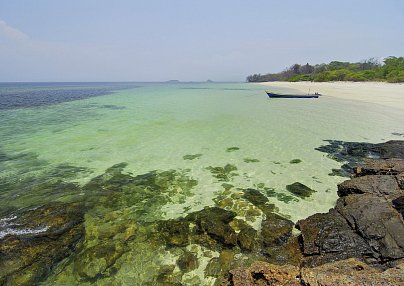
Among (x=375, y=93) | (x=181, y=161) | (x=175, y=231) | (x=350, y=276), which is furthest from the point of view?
(x=375, y=93)

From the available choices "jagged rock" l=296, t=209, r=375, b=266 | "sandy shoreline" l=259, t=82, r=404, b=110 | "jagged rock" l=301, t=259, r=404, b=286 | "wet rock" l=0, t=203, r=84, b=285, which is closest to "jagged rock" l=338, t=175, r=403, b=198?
"jagged rock" l=296, t=209, r=375, b=266

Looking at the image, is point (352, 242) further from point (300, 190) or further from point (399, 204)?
point (300, 190)

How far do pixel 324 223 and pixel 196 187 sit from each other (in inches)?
176

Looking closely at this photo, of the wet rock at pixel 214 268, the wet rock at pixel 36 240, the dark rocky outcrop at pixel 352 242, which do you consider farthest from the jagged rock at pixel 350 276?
the wet rock at pixel 36 240

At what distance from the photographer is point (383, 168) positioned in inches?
326

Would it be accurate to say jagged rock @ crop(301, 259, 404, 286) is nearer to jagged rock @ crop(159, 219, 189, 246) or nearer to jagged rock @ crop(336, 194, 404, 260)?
jagged rock @ crop(336, 194, 404, 260)

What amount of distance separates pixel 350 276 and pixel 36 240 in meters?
6.43

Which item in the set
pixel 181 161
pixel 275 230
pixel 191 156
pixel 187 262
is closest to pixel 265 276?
pixel 187 262

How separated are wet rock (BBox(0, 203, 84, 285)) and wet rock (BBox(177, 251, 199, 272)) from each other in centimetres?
258

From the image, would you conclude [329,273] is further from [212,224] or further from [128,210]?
[128,210]

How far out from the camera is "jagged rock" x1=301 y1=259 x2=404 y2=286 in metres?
3.15

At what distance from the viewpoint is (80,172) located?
10648 millimetres

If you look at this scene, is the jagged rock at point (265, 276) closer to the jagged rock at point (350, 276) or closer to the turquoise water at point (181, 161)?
the jagged rock at point (350, 276)

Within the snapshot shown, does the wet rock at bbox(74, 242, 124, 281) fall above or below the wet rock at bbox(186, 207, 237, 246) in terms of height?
below
